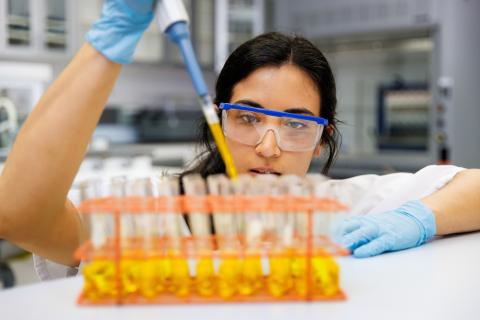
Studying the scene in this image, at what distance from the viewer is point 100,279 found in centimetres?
78

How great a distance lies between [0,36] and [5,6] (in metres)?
0.27

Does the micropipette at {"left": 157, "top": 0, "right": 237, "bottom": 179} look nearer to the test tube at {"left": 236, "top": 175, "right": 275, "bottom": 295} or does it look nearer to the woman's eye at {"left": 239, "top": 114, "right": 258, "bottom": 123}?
the test tube at {"left": 236, "top": 175, "right": 275, "bottom": 295}

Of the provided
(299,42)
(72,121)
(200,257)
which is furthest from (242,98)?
(200,257)

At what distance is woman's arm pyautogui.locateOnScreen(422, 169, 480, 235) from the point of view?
1401 mm

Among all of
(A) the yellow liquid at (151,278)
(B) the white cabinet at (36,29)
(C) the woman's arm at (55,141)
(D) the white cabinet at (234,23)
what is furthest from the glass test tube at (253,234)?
(D) the white cabinet at (234,23)

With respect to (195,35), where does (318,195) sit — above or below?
below

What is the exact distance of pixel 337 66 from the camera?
535 cm

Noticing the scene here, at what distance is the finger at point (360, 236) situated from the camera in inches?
46.7

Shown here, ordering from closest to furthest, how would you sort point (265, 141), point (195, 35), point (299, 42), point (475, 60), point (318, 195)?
1. point (318, 195)
2. point (265, 141)
3. point (299, 42)
4. point (475, 60)
5. point (195, 35)

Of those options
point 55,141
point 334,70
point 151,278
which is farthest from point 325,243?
point 334,70

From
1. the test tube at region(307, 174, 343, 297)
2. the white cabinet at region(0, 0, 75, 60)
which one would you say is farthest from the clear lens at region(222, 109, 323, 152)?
the white cabinet at region(0, 0, 75, 60)

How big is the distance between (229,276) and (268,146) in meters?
0.65

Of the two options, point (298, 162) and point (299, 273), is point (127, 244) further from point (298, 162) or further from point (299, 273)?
point (298, 162)

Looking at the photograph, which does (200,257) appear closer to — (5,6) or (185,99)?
(5,6)
